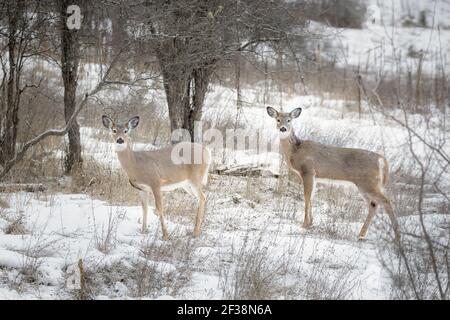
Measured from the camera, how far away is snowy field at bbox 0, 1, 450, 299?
5910 millimetres

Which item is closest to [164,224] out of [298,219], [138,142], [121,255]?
[121,255]

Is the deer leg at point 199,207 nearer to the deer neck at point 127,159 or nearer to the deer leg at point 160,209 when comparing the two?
the deer leg at point 160,209

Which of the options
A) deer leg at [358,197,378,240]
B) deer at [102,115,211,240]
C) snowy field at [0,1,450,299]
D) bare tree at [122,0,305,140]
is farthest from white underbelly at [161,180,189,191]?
deer leg at [358,197,378,240]

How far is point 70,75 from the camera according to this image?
9883 millimetres

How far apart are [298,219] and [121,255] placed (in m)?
3.56

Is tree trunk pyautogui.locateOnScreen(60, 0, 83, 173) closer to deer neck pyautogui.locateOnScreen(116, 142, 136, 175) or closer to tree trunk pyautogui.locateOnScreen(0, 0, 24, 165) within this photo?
tree trunk pyautogui.locateOnScreen(0, 0, 24, 165)

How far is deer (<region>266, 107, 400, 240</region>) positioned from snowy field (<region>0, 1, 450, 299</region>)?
0.39 metres

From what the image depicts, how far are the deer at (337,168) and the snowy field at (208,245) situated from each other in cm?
39

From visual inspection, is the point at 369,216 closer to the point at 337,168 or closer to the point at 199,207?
the point at 337,168

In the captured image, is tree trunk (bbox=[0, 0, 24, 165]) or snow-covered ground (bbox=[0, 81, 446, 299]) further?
tree trunk (bbox=[0, 0, 24, 165])

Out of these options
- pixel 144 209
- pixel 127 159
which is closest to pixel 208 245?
pixel 144 209

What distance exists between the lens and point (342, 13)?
96.1 ft
